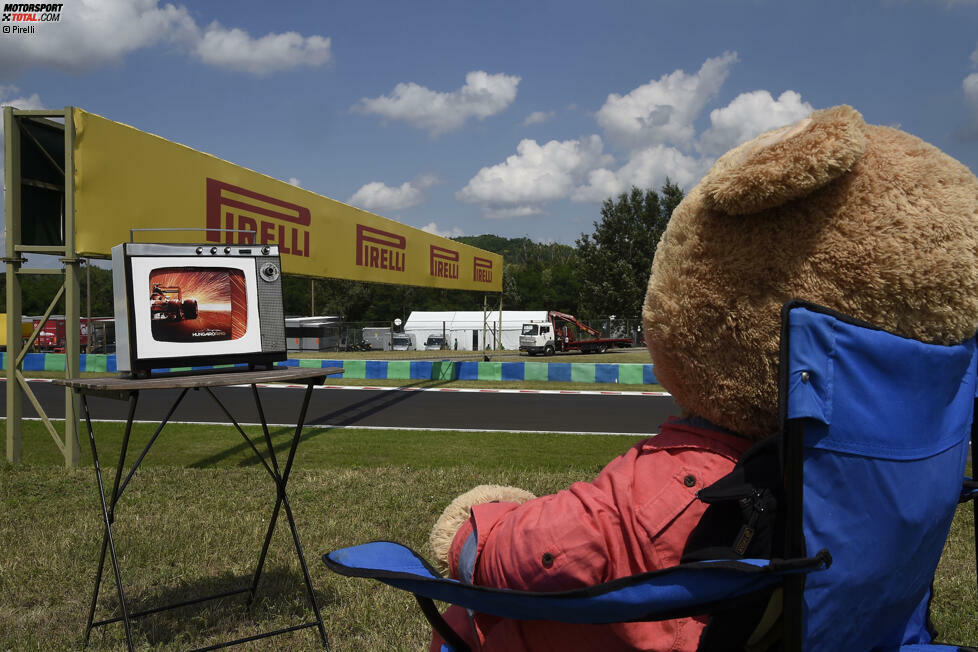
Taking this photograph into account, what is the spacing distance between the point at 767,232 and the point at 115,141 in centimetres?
631

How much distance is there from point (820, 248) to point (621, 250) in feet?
148

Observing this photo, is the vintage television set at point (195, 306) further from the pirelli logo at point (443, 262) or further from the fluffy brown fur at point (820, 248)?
the pirelli logo at point (443, 262)

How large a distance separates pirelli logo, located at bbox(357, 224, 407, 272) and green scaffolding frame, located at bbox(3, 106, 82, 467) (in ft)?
16.0

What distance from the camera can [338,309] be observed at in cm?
5791

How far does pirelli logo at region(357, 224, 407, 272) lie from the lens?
1095 centimetres

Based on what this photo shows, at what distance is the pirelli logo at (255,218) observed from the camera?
7.45 meters

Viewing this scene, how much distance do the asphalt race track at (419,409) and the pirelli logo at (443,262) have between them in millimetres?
2644

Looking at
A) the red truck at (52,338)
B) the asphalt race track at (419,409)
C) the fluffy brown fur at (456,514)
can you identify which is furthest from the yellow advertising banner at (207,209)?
the red truck at (52,338)

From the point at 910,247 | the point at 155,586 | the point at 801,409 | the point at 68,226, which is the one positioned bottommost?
the point at 155,586

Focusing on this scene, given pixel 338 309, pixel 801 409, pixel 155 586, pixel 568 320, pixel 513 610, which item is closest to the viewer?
pixel 801 409

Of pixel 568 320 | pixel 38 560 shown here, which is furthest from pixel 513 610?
pixel 568 320

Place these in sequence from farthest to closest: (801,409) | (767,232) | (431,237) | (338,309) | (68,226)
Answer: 1. (338,309)
2. (431,237)
3. (68,226)
4. (767,232)
5. (801,409)

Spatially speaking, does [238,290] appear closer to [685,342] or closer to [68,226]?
[685,342]

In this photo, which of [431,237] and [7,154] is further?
[431,237]
